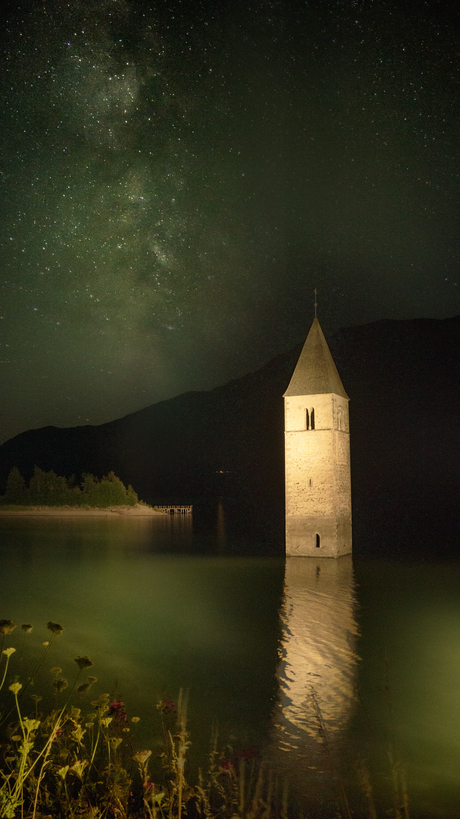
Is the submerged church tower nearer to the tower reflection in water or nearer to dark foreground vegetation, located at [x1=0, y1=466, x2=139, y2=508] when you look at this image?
the tower reflection in water

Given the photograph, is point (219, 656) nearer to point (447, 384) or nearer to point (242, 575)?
point (242, 575)

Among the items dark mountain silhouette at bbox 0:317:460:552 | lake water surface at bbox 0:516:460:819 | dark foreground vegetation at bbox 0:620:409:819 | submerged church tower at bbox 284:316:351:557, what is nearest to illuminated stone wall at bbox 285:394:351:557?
submerged church tower at bbox 284:316:351:557

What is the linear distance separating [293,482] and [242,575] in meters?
6.69

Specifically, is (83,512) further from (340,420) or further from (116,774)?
(116,774)

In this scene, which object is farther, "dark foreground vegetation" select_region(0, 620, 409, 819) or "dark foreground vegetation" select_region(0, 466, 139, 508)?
"dark foreground vegetation" select_region(0, 466, 139, 508)

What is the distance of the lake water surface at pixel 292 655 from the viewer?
829 cm

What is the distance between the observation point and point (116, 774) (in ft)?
13.7

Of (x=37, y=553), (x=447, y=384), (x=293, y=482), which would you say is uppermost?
(x=447, y=384)

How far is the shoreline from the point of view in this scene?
84062mm

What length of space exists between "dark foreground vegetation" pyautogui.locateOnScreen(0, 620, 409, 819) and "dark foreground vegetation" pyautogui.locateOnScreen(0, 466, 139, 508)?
3059 inches

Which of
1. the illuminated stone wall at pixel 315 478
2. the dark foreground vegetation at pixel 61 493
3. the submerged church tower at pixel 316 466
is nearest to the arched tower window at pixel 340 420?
the submerged church tower at pixel 316 466

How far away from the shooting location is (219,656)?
13602 millimetres

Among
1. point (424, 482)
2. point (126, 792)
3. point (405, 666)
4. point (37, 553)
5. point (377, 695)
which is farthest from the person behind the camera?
point (424, 482)

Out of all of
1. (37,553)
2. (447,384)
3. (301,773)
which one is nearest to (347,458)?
(37,553)
